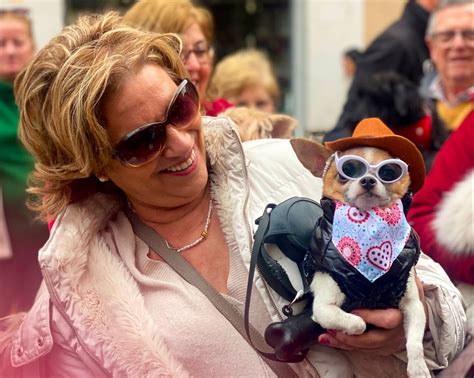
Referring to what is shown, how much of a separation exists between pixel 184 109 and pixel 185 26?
103 cm

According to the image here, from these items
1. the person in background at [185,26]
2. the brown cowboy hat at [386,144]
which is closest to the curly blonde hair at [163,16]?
the person in background at [185,26]

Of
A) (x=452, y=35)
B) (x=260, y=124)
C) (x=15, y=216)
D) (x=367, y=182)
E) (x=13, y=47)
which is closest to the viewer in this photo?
(x=367, y=182)

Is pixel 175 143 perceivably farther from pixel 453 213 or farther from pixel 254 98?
pixel 254 98

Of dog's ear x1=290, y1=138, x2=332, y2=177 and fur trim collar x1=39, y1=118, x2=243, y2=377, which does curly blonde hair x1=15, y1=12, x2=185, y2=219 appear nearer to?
fur trim collar x1=39, y1=118, x2=243, y2=377

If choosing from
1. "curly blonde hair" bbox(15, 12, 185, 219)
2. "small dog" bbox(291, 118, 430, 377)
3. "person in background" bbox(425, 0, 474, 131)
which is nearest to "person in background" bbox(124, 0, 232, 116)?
"curly blonde hair" bbox(15, 12, 185, 219)

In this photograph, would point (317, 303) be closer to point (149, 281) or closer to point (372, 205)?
point (372, 205)

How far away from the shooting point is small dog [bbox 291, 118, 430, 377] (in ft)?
5.77

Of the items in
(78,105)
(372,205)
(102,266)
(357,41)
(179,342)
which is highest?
(78,105)

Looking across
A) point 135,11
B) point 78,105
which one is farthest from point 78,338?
point 135,11

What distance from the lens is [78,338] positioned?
2.01 meters

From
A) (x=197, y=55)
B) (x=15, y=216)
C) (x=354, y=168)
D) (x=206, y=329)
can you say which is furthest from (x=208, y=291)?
(x=15, y=216)

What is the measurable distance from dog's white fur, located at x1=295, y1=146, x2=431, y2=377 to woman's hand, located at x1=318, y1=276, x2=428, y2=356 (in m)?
0.03

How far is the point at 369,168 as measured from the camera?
1.75 meters

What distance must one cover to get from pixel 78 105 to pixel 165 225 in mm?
394
